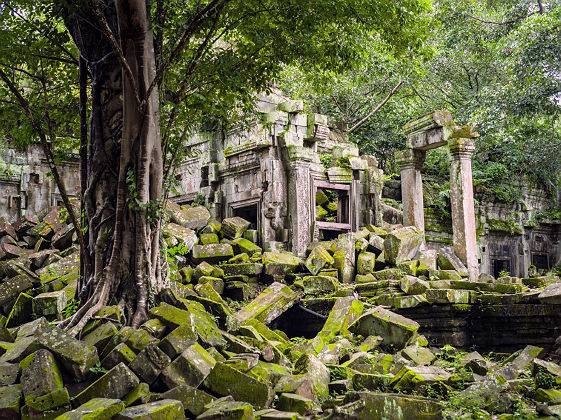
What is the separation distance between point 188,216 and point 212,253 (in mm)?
1624

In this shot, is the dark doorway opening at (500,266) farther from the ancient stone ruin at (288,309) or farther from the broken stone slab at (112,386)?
the broken stone slab at (112,386)

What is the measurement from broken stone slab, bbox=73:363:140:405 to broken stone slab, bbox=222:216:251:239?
24.4 feet

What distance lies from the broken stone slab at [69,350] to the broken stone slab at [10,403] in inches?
16.3

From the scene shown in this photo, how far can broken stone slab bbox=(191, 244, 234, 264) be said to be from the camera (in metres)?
10.4

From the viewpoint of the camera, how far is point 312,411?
4262 millimetres

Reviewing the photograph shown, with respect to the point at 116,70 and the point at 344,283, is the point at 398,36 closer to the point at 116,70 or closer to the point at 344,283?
the point at 116,70

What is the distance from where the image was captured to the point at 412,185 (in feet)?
40.5

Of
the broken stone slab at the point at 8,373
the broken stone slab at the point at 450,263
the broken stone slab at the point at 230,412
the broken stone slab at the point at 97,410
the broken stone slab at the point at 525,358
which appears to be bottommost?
the broken stone slab at the point at 525,358

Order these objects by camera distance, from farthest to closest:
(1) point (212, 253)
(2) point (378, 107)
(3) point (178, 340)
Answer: (2) point (378, 107), (1) point (212, 253), (3) point (178, 340)

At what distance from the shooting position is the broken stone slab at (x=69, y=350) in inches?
168

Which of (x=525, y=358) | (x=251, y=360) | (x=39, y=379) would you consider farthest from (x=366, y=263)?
(x=39, y=379)

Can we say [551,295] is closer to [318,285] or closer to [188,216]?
[318,285]

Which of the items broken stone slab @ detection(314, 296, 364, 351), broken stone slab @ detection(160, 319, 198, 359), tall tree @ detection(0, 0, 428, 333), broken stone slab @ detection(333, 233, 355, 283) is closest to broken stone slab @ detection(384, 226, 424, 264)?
broken stone slab @ detection(333, 233, 355, 283)

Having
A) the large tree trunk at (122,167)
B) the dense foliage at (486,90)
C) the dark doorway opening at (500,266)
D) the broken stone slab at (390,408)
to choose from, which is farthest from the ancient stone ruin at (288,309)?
the dark doorway opening at (500,266)
